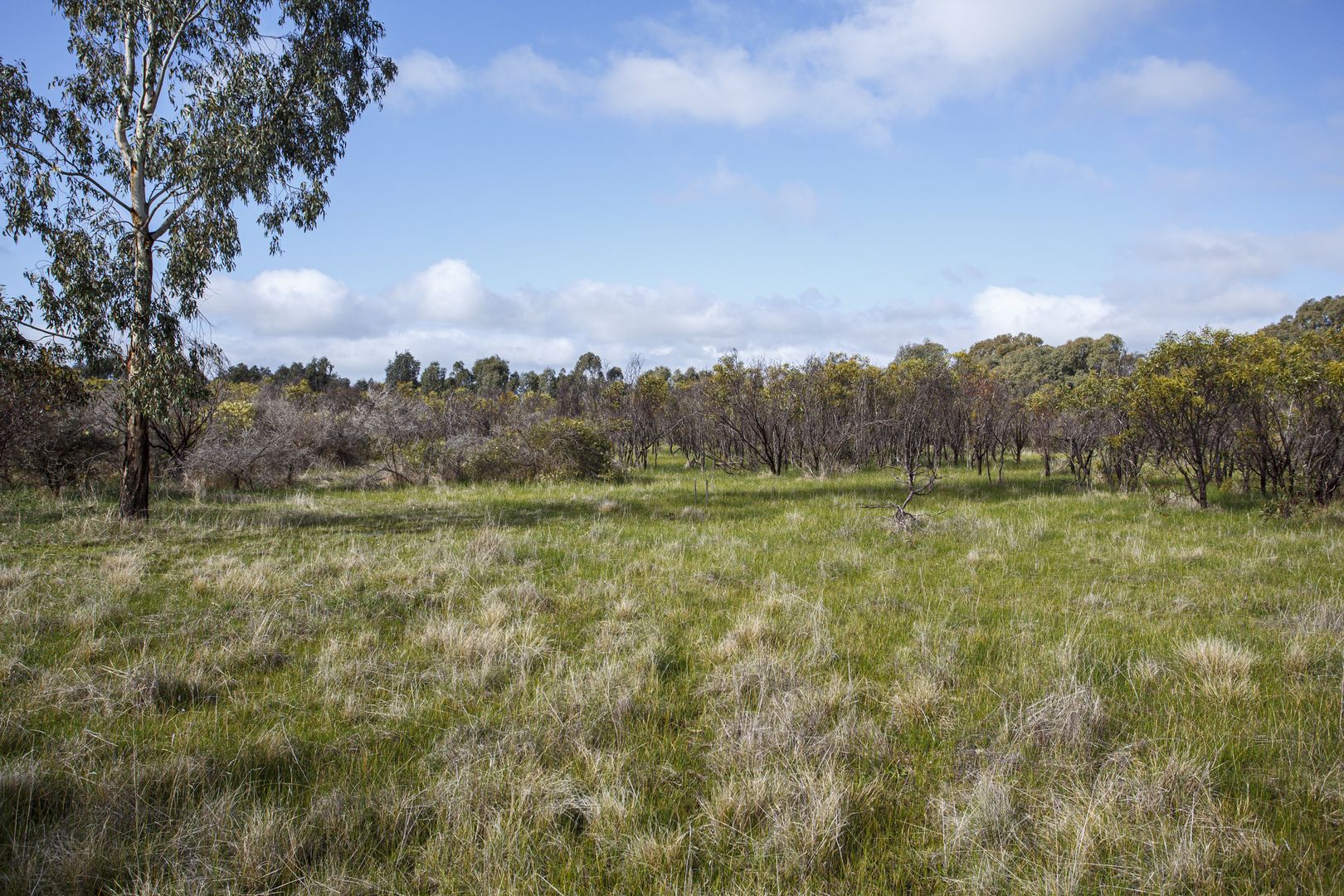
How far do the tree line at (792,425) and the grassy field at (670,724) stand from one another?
16.1 ft

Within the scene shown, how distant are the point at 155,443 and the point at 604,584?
52.3 ft

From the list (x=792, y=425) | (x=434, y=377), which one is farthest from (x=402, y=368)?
(x=792, y=425)

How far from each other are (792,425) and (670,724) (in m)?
19.7

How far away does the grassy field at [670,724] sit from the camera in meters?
2.69

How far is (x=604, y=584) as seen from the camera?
23.3ft

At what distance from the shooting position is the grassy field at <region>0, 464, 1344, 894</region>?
2686mm

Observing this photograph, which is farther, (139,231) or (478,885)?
(139,231)

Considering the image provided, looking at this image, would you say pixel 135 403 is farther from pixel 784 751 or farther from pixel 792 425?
pixel 792 425

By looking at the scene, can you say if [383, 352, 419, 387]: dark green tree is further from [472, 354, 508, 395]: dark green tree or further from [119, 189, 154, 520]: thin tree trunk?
[119, 189, 154, 520]: thin tree trunk

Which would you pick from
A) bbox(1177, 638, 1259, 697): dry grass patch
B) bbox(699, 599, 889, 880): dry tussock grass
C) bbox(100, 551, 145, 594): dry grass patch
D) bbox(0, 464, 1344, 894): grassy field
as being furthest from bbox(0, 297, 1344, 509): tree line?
bbox(699, 599, 889, 880): dry tussock grass

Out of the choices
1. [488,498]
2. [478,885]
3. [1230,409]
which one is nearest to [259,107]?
[488,498]

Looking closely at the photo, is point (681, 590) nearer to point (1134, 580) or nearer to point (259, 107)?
point (1134, 580)

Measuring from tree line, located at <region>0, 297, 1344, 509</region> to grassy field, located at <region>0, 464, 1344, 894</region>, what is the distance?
16.1 feet

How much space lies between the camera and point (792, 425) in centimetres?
2308
